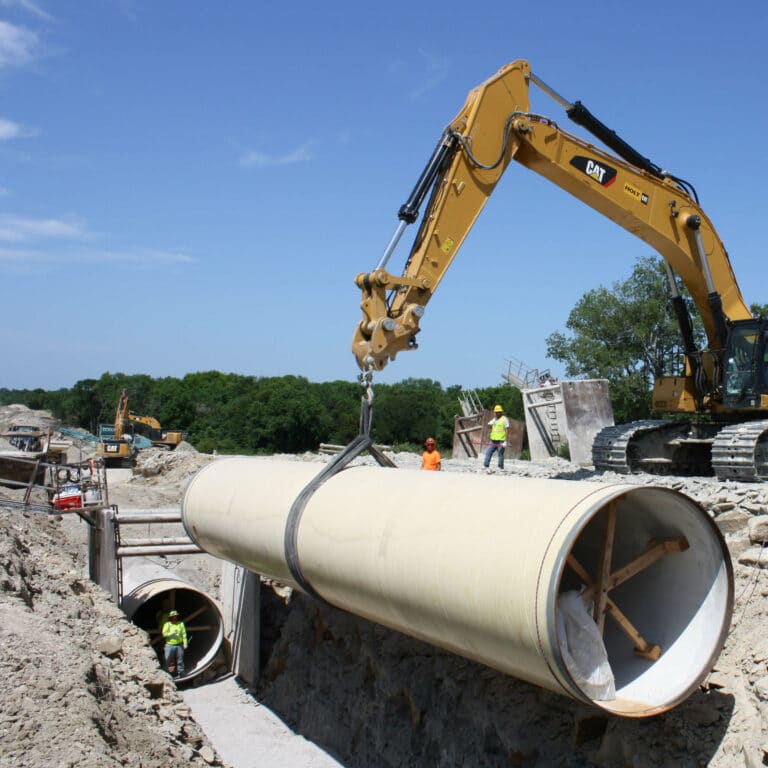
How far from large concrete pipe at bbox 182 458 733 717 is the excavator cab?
21.7ft

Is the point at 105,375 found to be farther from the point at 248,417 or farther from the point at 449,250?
the point at 449,250

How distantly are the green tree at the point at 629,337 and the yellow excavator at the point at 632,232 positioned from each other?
22697 mm

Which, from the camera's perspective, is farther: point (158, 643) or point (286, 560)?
point (158, 643)

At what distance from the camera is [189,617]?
38.8 ft

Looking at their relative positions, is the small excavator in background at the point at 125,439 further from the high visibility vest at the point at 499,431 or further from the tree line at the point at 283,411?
the high visibility vest at the point at 499,431

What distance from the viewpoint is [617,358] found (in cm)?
3606

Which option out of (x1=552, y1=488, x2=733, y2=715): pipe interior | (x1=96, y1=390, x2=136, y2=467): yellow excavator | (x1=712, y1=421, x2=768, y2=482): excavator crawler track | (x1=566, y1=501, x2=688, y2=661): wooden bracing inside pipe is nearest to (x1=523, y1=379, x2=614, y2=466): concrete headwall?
(x1=712, y1=421, x2=768, y2=482): excavator crawler track

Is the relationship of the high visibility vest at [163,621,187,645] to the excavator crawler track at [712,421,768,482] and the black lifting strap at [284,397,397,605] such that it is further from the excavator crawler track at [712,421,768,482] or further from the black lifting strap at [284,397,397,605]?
the excavator crawler track at [712,421,768,482]

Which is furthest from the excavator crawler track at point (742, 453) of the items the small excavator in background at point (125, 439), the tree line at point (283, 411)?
the tree line at point (283, 411)

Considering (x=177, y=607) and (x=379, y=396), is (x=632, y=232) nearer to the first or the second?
(x=177, y=607)

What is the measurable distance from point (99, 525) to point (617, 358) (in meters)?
28.9

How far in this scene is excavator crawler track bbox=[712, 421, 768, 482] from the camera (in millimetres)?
10711

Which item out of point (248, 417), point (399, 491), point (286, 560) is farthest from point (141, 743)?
point (248, 417)

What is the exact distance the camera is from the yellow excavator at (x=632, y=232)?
28.5 feet
